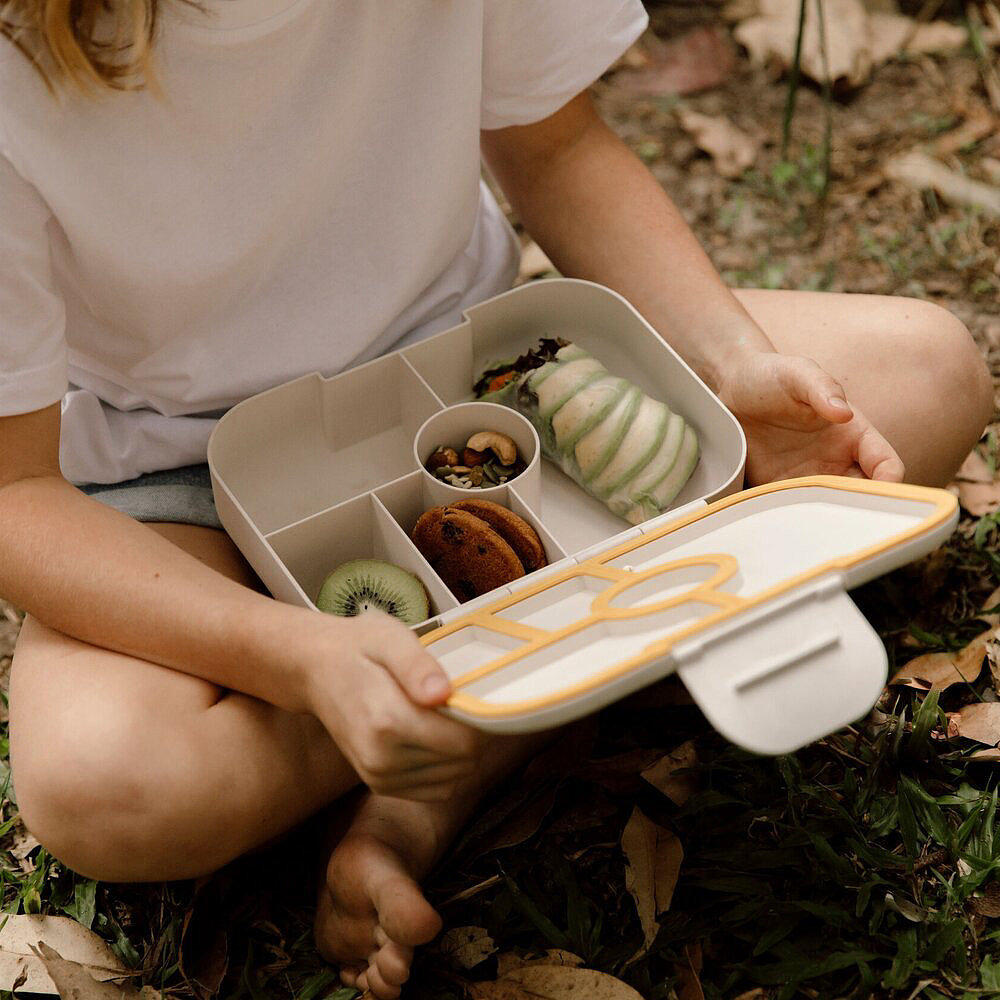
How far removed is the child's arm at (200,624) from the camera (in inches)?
27.9

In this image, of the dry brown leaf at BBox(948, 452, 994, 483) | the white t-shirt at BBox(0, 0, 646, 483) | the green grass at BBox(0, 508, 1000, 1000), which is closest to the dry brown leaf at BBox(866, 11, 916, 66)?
the dry brown leaf at BBox(948, 452, 994, 483)

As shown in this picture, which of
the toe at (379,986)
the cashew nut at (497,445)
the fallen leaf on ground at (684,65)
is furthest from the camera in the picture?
the fallen leaf on ground at (684,65)

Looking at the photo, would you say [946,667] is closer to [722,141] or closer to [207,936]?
[207,936]

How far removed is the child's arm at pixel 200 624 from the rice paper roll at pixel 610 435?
0.99 ft

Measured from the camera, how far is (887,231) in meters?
1.61

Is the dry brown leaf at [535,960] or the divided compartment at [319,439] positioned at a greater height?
the divided compartment at [319,439]

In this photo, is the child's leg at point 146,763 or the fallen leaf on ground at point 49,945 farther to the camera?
the fallen leaf on ground at point 49,945

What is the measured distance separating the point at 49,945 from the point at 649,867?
513mm

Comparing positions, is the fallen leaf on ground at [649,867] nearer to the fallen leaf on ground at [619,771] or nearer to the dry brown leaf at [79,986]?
the fallen leaf on ground at [619,771]

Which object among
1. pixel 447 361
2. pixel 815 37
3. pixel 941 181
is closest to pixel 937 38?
pixel 815 37

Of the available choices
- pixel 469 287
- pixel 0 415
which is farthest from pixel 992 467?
pixel 0 415

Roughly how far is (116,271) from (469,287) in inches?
14.2

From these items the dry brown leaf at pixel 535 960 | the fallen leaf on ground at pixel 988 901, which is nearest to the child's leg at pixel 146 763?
the dry brown leaf at pixel 535 960

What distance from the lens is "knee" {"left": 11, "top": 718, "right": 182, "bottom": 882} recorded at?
2.75ft
